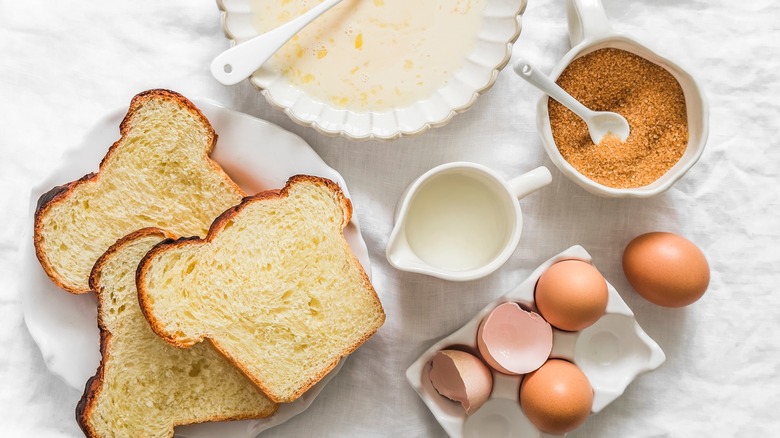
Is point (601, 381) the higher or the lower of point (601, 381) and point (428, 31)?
the lower

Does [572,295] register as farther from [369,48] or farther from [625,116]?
[369,48]

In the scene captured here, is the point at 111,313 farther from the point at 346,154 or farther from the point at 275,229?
the point at 346,154

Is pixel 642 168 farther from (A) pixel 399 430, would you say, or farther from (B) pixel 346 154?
(A) pixel 399 430

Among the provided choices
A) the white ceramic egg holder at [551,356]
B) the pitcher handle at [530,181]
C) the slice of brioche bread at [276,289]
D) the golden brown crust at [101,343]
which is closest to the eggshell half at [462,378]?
the white ceramic egg holder at [551,356]

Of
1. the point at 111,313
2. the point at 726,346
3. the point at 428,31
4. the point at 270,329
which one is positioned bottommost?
the point at 726,346

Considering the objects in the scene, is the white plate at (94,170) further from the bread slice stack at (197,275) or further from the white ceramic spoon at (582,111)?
the white ceramic spoon at (582,111)

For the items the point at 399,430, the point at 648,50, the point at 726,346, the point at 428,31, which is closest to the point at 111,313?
the point at 399,430

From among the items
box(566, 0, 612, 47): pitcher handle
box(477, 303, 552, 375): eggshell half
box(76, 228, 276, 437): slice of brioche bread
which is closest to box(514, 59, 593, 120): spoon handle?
box(566, 0, 612, 47): pitcher handle

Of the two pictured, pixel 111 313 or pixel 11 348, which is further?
pixel 11 348

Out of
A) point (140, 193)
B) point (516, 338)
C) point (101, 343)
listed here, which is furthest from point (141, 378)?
point (516, 338)
